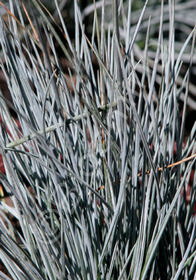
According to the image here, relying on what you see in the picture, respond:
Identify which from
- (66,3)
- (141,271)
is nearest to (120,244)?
(141,271)

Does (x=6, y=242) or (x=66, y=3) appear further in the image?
(x=66, y=3)

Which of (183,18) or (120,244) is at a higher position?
(183,18)

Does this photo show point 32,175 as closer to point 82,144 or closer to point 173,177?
point 82,144

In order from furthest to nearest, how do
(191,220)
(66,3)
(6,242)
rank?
(66,3) → (191,220) → (6,242)

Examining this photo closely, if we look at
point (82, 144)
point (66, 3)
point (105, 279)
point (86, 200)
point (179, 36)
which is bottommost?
point (105, 279)

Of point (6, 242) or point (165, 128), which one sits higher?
point (165, 128)

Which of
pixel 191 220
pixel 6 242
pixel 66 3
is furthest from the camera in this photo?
pixel 66 3

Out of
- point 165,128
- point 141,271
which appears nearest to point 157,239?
point 141,271

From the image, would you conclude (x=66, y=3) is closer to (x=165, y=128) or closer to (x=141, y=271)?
(x=165, y=128)

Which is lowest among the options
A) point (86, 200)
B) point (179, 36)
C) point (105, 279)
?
point (105, 279)

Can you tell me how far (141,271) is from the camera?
16.3 inches

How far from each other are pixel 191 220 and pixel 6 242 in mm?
297

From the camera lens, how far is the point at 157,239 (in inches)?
14.7

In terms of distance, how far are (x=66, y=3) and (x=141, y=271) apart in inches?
35.2
